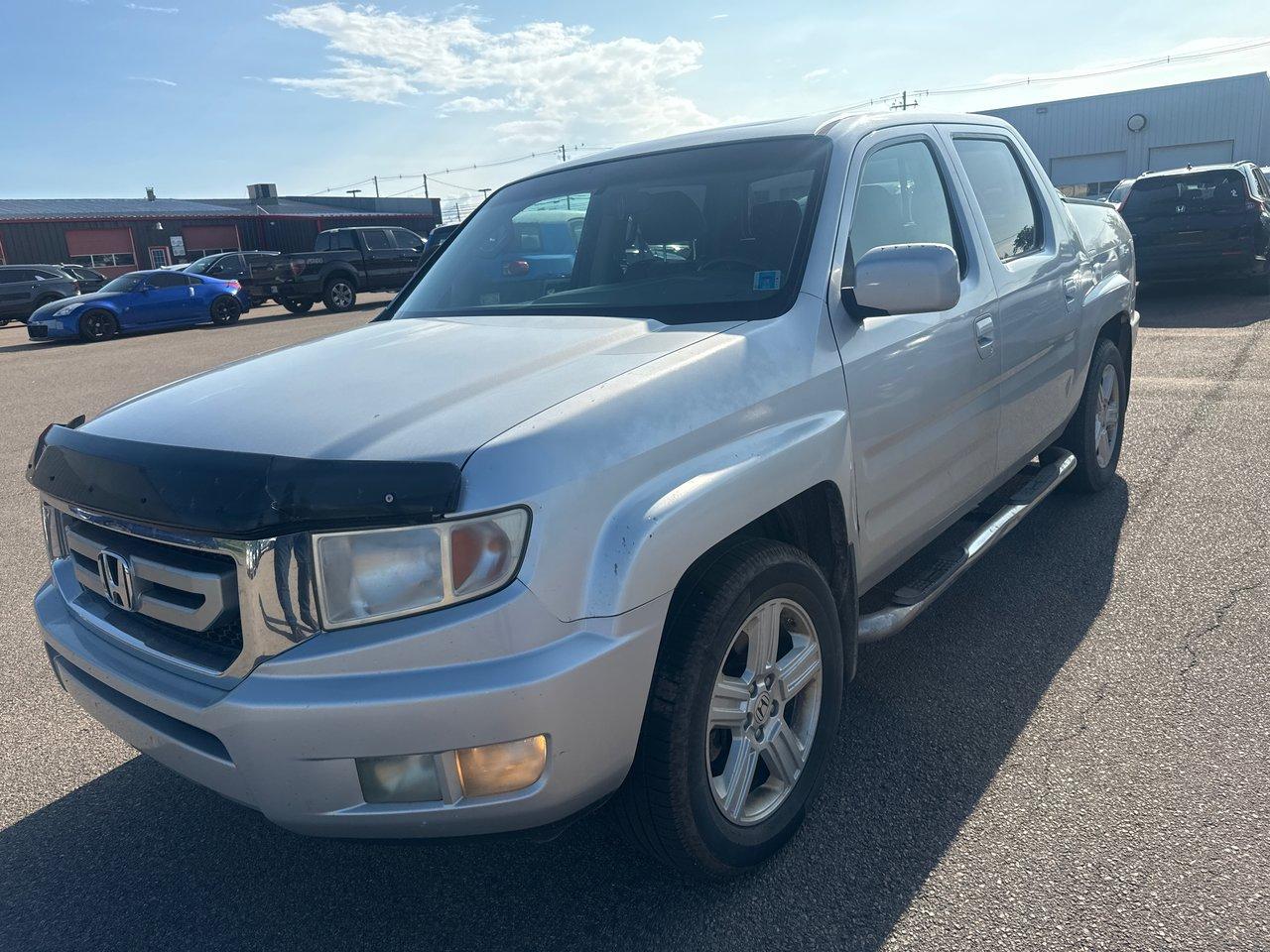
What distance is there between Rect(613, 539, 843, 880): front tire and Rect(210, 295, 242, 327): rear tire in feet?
67.9

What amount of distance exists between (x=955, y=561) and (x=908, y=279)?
1.18 meters

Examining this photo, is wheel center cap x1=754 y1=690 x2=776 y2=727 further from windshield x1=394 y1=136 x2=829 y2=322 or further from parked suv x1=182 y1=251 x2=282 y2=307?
parked suv x1=182 y1=251 x2=282 y2=307

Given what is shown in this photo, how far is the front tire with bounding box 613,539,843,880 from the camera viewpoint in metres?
2.11

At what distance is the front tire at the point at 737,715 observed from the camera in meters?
2.11

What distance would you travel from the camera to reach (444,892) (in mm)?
2484

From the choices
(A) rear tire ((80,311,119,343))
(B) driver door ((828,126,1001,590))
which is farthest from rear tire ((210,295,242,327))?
(B) driver door ((828,126,1001,590))

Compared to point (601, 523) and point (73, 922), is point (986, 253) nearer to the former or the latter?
point (601, 523)

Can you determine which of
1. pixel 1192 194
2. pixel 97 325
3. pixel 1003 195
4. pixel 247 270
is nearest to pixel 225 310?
pixel 97 325

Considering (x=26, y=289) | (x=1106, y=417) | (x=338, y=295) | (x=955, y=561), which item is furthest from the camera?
(x=26, y=289)

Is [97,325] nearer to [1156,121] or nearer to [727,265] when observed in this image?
[727,265]

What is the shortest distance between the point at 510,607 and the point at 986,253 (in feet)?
8.59

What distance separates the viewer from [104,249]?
1687 inches

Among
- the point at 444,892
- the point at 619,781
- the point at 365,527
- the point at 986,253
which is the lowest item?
the point at 444,892

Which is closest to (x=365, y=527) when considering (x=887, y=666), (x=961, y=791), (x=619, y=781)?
(x=619, y=781)
